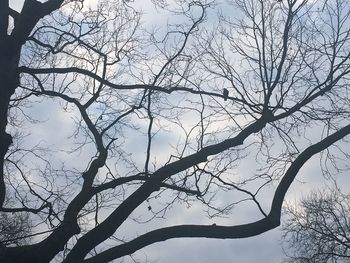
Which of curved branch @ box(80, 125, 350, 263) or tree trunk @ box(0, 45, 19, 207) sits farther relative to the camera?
tree trunk @ box(0, 45, 19, 207)

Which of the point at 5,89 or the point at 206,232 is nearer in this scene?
the point at 206,232

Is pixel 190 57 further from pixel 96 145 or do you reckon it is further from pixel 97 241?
pixel 97 241

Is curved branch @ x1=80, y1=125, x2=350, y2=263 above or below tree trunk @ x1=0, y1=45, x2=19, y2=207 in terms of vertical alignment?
below

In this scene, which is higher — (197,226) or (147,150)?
(147,150)

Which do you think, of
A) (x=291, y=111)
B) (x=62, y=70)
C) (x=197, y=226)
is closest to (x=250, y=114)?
(x=291, y=111)

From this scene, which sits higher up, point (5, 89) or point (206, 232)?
point (5, 89)

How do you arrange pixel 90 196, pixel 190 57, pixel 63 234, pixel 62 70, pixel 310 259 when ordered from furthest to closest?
pixel 310 259, pixel 190 57, pixel 62 70, pixel 90 196, pixel 63 234

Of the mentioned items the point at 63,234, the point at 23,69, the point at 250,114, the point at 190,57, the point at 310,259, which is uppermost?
the point at 310,259

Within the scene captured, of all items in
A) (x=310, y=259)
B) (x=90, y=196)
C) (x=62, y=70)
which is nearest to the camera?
(x=90, y=196)

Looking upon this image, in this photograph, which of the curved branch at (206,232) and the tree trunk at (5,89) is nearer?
the curved branch at (206,232)

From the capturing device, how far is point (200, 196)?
9156mm

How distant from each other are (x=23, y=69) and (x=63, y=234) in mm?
2533

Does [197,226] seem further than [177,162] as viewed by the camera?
No

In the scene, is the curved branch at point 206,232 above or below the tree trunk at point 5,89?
below
